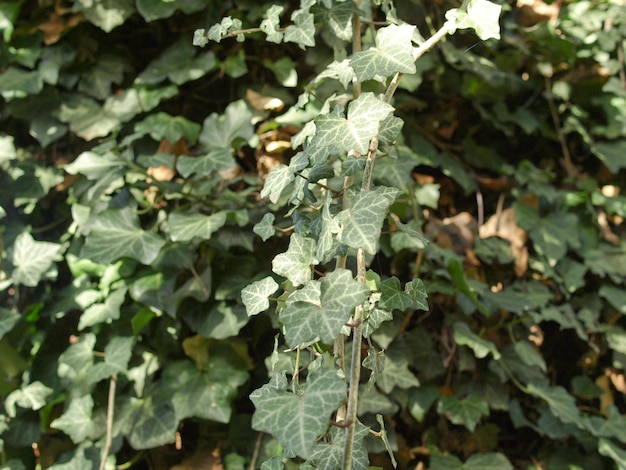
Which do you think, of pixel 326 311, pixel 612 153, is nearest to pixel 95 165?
pixel 326 311

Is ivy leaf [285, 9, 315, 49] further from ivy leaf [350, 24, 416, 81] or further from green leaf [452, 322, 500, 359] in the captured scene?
green leaf [452, 322, 500, 359]

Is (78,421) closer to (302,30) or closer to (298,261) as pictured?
(298,261)

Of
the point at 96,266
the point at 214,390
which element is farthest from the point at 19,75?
the point at 214,390

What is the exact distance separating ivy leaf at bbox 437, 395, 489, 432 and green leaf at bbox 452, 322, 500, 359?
106mm

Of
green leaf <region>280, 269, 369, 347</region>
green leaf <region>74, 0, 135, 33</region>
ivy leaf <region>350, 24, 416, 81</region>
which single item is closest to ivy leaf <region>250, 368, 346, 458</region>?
green leaf <region>280, 269, 369, 347</region>

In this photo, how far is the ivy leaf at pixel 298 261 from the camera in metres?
0.79

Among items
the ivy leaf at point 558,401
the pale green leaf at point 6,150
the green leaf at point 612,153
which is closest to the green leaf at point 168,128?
the pale green leaf at point 6,150

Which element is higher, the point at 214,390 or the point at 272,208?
the point at 272,208

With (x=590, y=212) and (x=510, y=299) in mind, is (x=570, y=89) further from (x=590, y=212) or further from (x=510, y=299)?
(x=510, y=299)

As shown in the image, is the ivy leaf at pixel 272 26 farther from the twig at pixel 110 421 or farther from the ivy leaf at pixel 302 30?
the twig at pixel 110 421

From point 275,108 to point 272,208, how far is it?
0.90ft

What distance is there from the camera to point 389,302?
2.67ft

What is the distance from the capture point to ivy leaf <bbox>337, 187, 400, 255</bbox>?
0.71 m

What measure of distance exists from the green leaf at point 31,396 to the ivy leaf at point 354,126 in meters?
0.85
